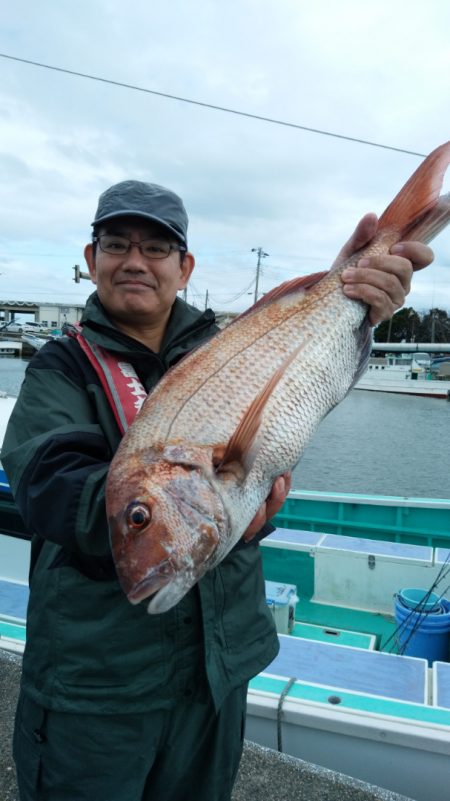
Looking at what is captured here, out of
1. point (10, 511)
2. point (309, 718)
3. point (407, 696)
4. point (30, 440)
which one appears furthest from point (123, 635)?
point (10, 511)

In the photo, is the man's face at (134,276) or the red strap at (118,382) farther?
the man's face at (134,276)

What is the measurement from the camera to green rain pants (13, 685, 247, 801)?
1.90 meters

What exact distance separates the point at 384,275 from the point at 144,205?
38.5 inches

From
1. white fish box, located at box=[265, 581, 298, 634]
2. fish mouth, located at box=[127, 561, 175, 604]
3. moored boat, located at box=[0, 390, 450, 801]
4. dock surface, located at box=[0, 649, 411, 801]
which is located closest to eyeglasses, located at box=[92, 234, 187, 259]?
fish mouth, located at box=[127, 561, 175, 604]

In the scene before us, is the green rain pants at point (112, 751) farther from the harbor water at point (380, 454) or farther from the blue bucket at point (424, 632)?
the harbor water at point (380, 454)

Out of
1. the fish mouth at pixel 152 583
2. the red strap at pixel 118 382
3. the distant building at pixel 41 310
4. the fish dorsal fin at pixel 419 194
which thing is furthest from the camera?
the distant building at pixel 41 310

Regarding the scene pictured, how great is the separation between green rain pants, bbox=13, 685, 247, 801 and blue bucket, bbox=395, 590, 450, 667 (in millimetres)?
3265

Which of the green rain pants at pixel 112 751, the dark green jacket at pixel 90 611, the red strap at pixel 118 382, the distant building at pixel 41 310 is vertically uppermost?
the distant building at pixel 41 310

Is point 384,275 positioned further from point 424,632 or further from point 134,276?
point 424,632

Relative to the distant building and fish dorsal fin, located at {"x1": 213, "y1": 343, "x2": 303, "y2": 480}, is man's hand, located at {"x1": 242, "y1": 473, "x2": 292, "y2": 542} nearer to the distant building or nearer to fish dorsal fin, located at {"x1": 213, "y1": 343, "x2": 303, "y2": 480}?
fish dorsal fin, located at {"x1": 213, "y1": 343, "x2": 303, "y2": 480}

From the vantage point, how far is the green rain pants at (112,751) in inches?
74.7

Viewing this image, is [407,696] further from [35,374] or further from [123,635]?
[35,374]

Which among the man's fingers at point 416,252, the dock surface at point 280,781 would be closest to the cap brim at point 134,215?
the man's fingers at point 416,252

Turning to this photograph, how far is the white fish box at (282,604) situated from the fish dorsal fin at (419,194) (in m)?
3.54
